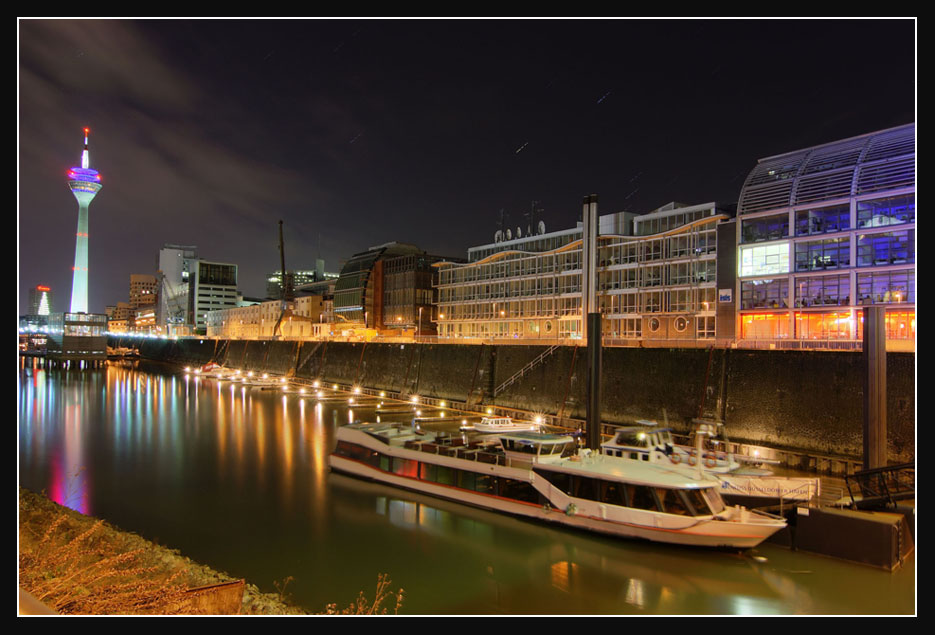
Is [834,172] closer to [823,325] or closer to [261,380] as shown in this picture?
[823,325]

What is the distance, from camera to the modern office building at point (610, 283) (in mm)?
49031

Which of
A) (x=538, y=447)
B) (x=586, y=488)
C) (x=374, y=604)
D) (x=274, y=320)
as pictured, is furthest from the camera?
(x=274, y=320)

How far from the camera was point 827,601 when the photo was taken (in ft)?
47.7

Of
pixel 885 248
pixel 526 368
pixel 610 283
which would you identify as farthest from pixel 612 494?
pixel 610 283

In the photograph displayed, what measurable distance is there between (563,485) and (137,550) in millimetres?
12360

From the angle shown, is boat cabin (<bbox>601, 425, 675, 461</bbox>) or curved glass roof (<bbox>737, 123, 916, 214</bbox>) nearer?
boat cabin (<bbox>601, 425, 675, 461</bbox>)

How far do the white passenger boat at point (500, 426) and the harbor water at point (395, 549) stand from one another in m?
9.49

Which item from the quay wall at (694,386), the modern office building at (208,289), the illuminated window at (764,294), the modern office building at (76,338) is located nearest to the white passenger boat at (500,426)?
the quay wall at (694,386)

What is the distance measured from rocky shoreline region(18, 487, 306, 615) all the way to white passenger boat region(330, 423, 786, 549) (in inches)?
353

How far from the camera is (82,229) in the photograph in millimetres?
143125

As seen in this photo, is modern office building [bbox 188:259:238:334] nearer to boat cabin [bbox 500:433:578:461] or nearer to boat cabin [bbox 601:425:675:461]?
boat cabin [bbox 601:425:675:461]

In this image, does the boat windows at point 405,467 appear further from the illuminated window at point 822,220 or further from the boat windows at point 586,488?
the illuminated window at point 822,220

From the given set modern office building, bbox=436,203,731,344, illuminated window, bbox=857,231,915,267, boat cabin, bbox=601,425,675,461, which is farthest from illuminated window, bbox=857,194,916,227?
boat cabin, bbox=601,425,675,461

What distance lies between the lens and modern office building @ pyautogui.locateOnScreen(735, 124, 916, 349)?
120 feet
